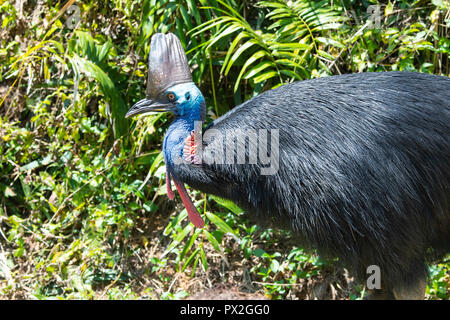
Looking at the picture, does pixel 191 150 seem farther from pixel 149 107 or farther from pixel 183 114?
pixel 149 107

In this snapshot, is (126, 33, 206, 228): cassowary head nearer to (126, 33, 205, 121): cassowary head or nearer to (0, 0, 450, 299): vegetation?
(126, 33, 205, 121): cassowary head

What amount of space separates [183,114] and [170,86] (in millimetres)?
131

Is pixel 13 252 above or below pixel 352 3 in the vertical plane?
below

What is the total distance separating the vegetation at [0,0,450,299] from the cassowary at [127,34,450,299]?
0.72m

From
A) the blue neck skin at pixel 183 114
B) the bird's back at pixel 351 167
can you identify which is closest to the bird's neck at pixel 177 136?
the blue neck skin at pixel 183 114

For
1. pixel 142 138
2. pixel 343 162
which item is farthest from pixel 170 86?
pixel 142 138

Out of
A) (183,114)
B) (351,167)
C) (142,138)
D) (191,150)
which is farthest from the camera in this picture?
(142,138)

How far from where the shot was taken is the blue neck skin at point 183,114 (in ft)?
8.45

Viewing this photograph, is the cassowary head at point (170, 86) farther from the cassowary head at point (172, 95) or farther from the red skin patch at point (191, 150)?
the red skin patch at point (191, 150)

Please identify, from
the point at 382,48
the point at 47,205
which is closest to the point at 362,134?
the point at 382,48

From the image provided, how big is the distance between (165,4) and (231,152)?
4.67 ft

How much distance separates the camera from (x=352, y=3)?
149 inches

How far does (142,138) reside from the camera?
3.59 meters

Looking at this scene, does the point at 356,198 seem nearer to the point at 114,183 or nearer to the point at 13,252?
the point at 114,183
